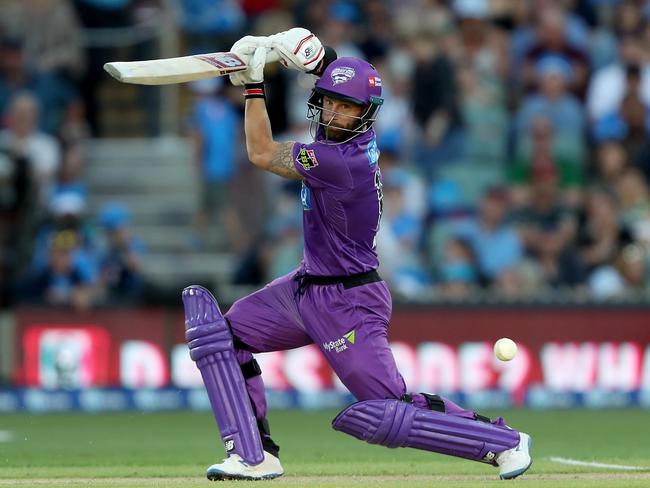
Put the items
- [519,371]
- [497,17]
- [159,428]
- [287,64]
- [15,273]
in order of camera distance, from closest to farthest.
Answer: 1. [287,64]
2. [159,428]
3. [519,371]
4. [15,273]
5. [497,17]

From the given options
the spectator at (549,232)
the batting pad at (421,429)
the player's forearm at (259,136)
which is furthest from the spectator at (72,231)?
the batting pad at (421,429)

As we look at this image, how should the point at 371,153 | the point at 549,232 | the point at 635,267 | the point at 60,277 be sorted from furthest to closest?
the point at 549,232
the point at 635,267
the point at 60,277
the point at 371,153

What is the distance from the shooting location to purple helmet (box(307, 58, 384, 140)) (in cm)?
754

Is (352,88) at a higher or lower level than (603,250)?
higher

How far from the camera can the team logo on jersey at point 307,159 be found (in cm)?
746

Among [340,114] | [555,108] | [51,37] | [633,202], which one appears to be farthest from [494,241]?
[340,114]

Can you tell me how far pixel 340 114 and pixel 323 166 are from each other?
1.03 feet

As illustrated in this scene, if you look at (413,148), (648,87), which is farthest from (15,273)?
(648,87)

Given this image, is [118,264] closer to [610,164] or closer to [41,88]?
[41,88]

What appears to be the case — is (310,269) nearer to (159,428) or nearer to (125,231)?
(159,428)

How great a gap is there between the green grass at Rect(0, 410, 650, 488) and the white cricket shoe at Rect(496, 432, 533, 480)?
3.2 inches

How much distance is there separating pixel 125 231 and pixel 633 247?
4915 mm

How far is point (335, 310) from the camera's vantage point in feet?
25.1

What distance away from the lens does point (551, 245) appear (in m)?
14.3
